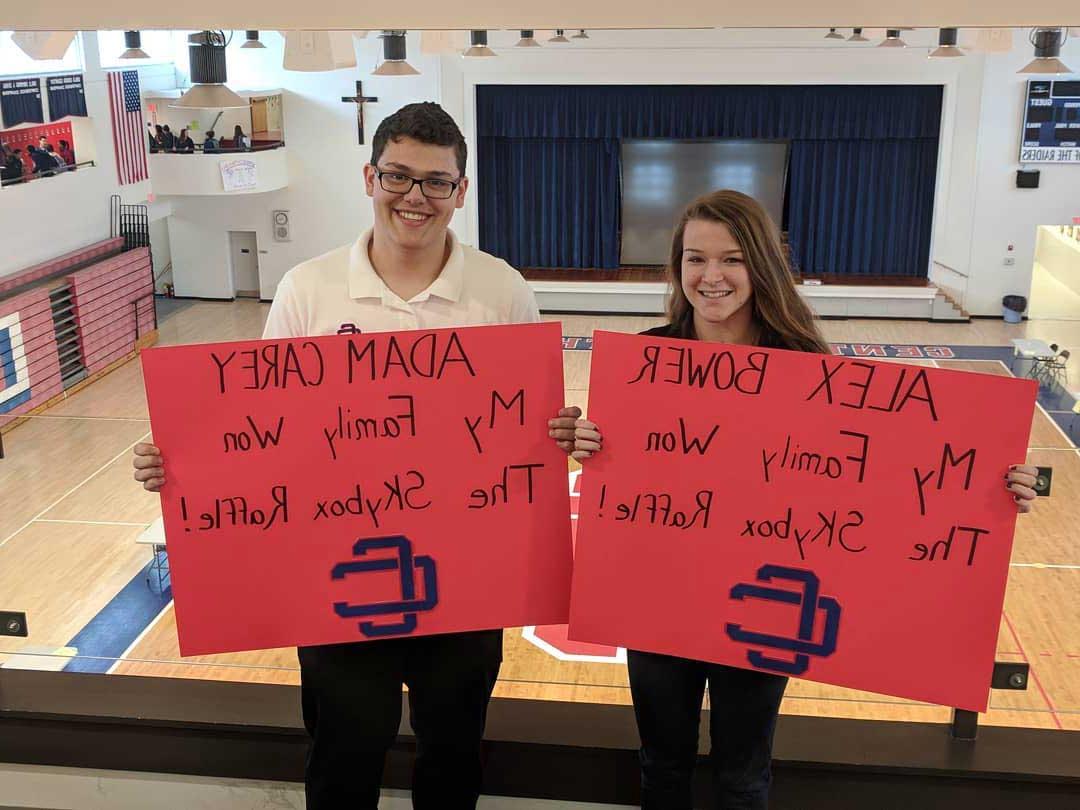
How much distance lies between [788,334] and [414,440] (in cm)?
79

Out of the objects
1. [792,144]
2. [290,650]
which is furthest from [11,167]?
[290,650]

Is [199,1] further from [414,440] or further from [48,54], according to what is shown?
[48,54]

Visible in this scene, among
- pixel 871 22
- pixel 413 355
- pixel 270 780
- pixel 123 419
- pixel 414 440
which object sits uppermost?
pixel 871 22

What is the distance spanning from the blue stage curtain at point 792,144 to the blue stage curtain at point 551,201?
0.06ft

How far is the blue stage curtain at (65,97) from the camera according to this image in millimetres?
11648

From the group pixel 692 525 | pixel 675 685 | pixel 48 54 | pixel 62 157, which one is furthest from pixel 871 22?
pixel 62 157

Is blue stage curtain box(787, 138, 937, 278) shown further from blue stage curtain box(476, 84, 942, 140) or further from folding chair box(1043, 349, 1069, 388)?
folding chair box(1043, 349, 1069, 388)

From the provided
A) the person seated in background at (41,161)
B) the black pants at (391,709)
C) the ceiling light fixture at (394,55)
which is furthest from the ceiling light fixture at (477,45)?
the black pants at (391,709)

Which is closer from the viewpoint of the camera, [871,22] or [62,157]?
[871,22]

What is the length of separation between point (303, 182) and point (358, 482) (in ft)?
43.2

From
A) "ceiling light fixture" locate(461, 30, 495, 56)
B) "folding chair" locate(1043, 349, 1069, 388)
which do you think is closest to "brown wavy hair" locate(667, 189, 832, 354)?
"folding chair" locate(1043, 349, 1069, 388)

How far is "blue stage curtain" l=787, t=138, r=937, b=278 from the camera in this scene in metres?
13.8

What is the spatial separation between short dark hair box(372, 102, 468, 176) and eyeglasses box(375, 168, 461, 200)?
0.14 ft

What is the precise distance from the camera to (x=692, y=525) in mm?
2160
